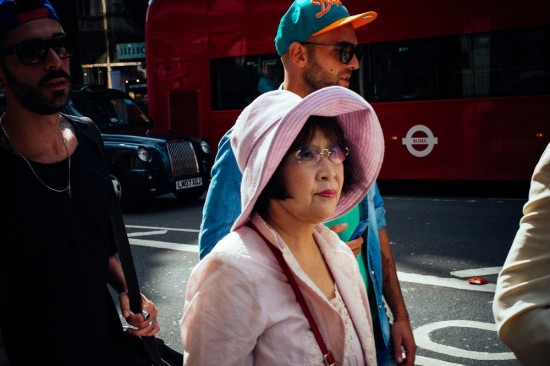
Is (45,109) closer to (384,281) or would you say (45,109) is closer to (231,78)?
(384,281)

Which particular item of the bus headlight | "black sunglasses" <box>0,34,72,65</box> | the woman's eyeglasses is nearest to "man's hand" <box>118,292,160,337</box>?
"black sunglasses" <box>0,34,72,65</box>

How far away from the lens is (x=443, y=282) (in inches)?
253

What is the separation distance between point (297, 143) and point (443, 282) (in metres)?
4.79

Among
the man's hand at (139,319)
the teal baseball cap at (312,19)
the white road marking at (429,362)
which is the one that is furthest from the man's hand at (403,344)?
the white road marking at (429,362)

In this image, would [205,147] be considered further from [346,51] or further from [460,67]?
[346,51]

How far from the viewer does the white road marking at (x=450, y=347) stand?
15.5ft

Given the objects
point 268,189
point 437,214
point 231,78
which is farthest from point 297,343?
point 231,78

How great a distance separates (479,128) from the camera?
1166 centimetres

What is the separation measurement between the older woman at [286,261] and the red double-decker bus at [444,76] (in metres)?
9.59

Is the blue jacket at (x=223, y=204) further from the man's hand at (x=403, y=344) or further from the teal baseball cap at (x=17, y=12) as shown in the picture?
the teal baseball cap at (x=17, y=12)

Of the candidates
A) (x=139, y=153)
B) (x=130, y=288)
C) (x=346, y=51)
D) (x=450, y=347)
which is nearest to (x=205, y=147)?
(x=139, y=153)

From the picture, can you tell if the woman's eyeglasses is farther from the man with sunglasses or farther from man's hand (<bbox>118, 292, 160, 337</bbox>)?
man's hand (<bbox>118, 292, 160, 337</bbox>)

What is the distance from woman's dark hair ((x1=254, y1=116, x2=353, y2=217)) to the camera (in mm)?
1961

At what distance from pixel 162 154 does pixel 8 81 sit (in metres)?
9.33
